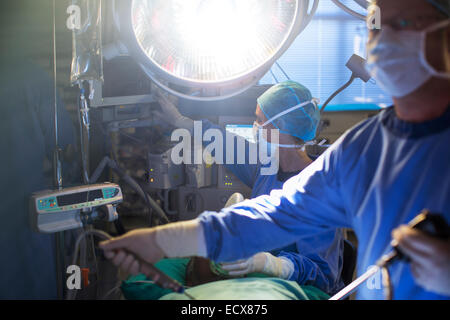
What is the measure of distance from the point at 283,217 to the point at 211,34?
1.70 feet

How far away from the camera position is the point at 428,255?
618 mm

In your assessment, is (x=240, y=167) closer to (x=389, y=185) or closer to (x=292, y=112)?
(x=292, y=112)

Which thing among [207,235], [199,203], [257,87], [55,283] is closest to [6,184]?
[55,283]

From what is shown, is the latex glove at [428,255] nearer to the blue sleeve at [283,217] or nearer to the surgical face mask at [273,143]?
the blue sleeve at [283,217]

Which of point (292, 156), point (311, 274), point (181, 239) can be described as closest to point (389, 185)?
point (181, 239)

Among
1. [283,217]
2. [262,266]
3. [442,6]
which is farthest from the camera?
[262,266]

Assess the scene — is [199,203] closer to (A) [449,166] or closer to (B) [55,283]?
(B) [55,283]

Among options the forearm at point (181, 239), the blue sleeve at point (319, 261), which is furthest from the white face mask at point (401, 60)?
the blue sleeve at point (319, 261)

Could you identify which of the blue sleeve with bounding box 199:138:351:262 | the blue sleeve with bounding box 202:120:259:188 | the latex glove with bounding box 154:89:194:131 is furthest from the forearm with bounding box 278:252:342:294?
the latex glove with bounding box 154:89:194:131

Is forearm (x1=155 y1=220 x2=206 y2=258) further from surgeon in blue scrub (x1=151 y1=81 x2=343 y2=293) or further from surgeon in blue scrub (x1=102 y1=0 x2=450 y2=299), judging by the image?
surgeon in blue scrub (x1=151 y1=81 x2=343 y2=293)

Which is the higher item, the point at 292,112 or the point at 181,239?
the point at 292,112

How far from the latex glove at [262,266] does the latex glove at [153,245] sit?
413mm

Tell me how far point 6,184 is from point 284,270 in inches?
38.5

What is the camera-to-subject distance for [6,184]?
3.88 ft
